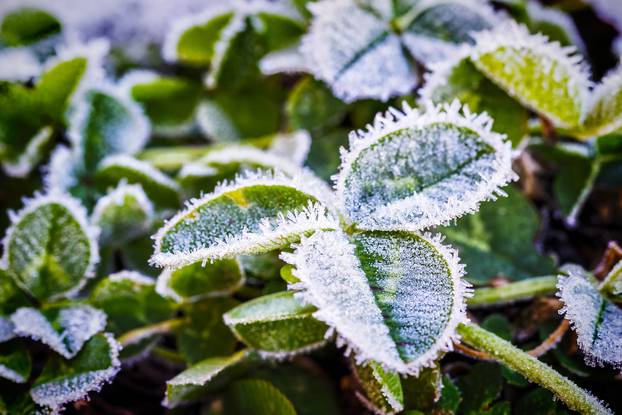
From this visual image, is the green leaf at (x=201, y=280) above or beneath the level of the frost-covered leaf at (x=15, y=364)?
above

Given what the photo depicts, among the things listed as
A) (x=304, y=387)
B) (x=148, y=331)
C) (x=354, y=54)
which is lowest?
(x=304, y=387)

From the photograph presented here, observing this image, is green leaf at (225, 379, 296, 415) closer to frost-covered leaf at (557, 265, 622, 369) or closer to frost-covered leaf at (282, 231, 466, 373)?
frost-covered leaf at (282, 231, 466, 373)

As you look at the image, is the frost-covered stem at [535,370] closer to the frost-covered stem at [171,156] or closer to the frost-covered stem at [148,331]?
the frost-covered stem at [148,331]

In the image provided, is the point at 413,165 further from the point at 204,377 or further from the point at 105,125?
the point at 105,125

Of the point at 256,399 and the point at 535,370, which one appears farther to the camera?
the point at 256,399

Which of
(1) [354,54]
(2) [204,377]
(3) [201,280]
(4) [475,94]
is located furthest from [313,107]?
(2) [204,377]

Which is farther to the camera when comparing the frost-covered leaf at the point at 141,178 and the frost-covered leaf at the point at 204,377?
the frost-covered leaf at the point at 141,178

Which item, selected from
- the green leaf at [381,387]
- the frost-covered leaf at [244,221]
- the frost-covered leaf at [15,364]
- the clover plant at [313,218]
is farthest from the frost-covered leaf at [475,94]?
the frost-covered leaf at [15,364]

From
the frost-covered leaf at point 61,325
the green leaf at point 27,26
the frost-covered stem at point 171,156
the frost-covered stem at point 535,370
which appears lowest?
the frost-covered stem at point 535,370
